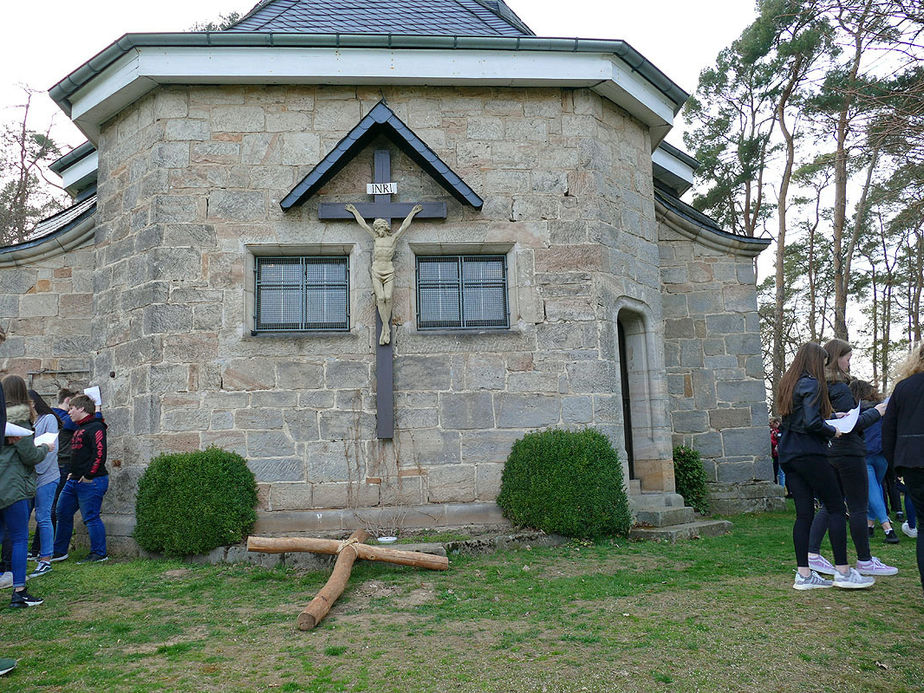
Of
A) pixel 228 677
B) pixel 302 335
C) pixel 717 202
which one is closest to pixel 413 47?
pixel 302 335

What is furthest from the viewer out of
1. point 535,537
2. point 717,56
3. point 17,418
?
point 717,56

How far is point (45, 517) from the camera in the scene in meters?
6.74

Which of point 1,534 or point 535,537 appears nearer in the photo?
point 1,534

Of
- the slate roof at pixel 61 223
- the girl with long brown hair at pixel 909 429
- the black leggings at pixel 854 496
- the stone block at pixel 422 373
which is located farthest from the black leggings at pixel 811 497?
the slate roof at pixel 61 223

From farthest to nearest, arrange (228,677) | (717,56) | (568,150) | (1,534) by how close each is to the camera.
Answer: (717,56), (568,150), (1,534), (228,677)

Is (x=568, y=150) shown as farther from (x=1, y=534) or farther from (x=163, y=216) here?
(x=1, y=534)

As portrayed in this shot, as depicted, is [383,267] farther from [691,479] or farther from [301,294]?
[691,479]

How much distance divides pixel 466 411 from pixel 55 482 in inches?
154

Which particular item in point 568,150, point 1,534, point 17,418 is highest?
point 568,150

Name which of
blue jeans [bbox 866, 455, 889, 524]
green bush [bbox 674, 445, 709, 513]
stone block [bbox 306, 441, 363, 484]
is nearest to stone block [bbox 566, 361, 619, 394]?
green bush [bbox 674, 445, 709, 513]

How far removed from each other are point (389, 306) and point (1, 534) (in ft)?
13.2

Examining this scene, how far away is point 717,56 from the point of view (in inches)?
885

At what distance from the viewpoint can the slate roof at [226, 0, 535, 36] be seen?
28.7ft

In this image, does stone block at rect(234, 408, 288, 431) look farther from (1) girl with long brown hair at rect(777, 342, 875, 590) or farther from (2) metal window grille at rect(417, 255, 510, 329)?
(1) girl with long brown hair at rect(777, 342, 875, 590)
